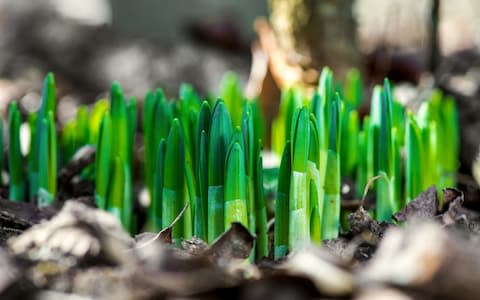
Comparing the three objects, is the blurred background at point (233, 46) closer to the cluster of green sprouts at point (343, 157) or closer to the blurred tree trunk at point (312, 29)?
the blurred tree trunk at point (312, 29)

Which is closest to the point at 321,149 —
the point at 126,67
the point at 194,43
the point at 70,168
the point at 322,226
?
the point at 322,226

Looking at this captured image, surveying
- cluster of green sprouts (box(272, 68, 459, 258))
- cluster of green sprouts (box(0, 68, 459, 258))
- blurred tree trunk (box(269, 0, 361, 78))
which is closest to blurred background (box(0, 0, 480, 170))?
blurred tree trunk (box(269, 0, 361, 78))

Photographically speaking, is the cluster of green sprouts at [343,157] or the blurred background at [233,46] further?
the blurred background at [233,46]

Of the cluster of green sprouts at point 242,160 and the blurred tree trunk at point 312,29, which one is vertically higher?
the blurred tree trunk at point 312,29

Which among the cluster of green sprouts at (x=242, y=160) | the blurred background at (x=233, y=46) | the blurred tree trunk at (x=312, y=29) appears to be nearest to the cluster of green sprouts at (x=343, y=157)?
the cluster of green sprouts at (x=242, y=160)

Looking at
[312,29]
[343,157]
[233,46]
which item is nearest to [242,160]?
[343,157]

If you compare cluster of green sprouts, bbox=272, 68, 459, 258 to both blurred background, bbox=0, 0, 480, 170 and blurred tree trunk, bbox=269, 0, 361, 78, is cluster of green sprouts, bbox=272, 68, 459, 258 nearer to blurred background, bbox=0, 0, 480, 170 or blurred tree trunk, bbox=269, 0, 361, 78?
blurred background, bbox=0, 0, 480, 170
